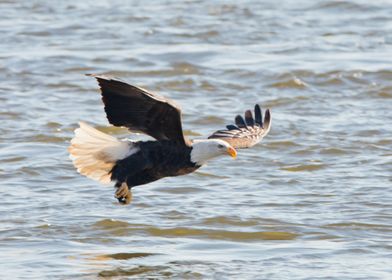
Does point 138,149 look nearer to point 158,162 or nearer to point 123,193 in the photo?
point 158,162

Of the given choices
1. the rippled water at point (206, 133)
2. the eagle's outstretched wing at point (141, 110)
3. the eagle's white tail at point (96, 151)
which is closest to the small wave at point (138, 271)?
the rippled water at point (206, 133)

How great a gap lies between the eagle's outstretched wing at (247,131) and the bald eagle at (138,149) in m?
0.50

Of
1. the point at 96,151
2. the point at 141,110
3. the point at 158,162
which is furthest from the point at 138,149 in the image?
the point at 141,110

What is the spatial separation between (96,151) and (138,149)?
0.29 m

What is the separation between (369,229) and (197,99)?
15.7ft

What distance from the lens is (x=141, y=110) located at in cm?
853

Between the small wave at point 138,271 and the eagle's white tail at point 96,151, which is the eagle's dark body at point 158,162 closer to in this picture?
the eagle's white tail at point 96,151

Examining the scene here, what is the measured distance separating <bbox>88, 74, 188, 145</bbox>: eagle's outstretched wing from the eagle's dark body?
61 mm

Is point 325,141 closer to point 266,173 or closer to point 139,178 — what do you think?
point 266,173

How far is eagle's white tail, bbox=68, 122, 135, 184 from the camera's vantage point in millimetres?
8742

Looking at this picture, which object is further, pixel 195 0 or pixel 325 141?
pixel 195 0

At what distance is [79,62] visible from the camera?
15375mm

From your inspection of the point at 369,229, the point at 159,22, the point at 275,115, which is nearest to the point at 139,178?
the point at 369,229

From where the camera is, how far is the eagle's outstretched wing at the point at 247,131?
950 centimetres
